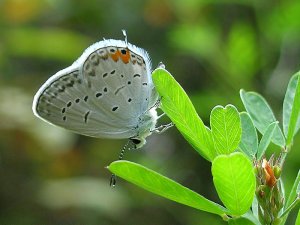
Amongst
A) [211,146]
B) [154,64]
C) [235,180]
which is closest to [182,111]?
[211,146]

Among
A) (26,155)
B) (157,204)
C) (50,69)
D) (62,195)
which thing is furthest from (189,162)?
(50,69)

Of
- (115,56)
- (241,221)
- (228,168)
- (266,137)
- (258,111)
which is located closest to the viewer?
(228,168)

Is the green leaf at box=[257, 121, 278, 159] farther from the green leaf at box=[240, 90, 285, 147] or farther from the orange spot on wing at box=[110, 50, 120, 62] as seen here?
the orange spot on wing at box=[110, 50, 120, 62]

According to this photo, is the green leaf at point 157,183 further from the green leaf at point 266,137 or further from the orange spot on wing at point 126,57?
the orange spot on wing at point 126,57

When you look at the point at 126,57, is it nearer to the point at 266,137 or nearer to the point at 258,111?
the point at 258,111

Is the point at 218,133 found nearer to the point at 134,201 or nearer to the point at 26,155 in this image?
the point at 134,201

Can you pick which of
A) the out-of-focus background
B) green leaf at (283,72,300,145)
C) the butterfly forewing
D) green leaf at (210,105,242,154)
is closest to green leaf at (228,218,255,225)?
green leaf at (210,105,242,154)
